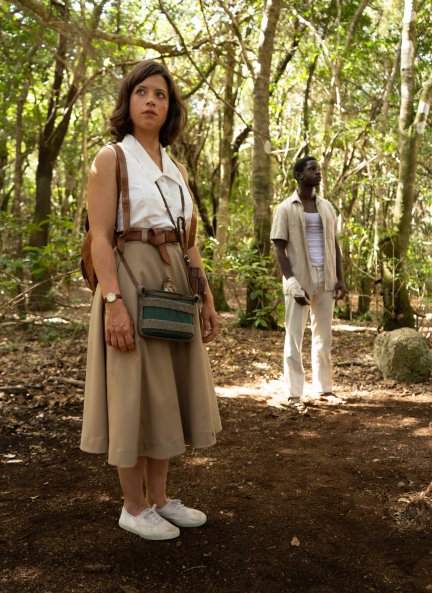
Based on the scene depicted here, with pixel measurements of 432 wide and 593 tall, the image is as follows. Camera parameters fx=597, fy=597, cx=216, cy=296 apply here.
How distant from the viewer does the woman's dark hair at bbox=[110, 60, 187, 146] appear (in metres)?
2.77

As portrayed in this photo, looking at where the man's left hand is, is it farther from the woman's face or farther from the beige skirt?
the woman's face

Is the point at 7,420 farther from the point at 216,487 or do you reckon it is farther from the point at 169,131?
the point at 169,131

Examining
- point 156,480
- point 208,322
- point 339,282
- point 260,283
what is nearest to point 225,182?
point 260,283

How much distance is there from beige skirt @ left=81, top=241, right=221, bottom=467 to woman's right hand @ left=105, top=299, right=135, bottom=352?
1.8 inches

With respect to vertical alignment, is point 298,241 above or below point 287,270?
above

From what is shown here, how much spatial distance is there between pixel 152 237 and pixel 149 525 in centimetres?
134

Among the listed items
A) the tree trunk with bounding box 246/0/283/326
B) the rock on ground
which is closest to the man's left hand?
the rock on ground

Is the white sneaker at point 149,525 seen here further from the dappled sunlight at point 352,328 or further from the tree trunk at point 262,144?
the dappled sunlight at point 352,328

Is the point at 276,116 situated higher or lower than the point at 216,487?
higher

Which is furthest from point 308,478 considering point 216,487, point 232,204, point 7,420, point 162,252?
point 232,204

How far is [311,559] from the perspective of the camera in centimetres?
264

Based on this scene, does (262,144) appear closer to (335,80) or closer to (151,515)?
(335,80)

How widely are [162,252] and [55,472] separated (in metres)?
1.86

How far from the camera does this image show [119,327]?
2.54m
